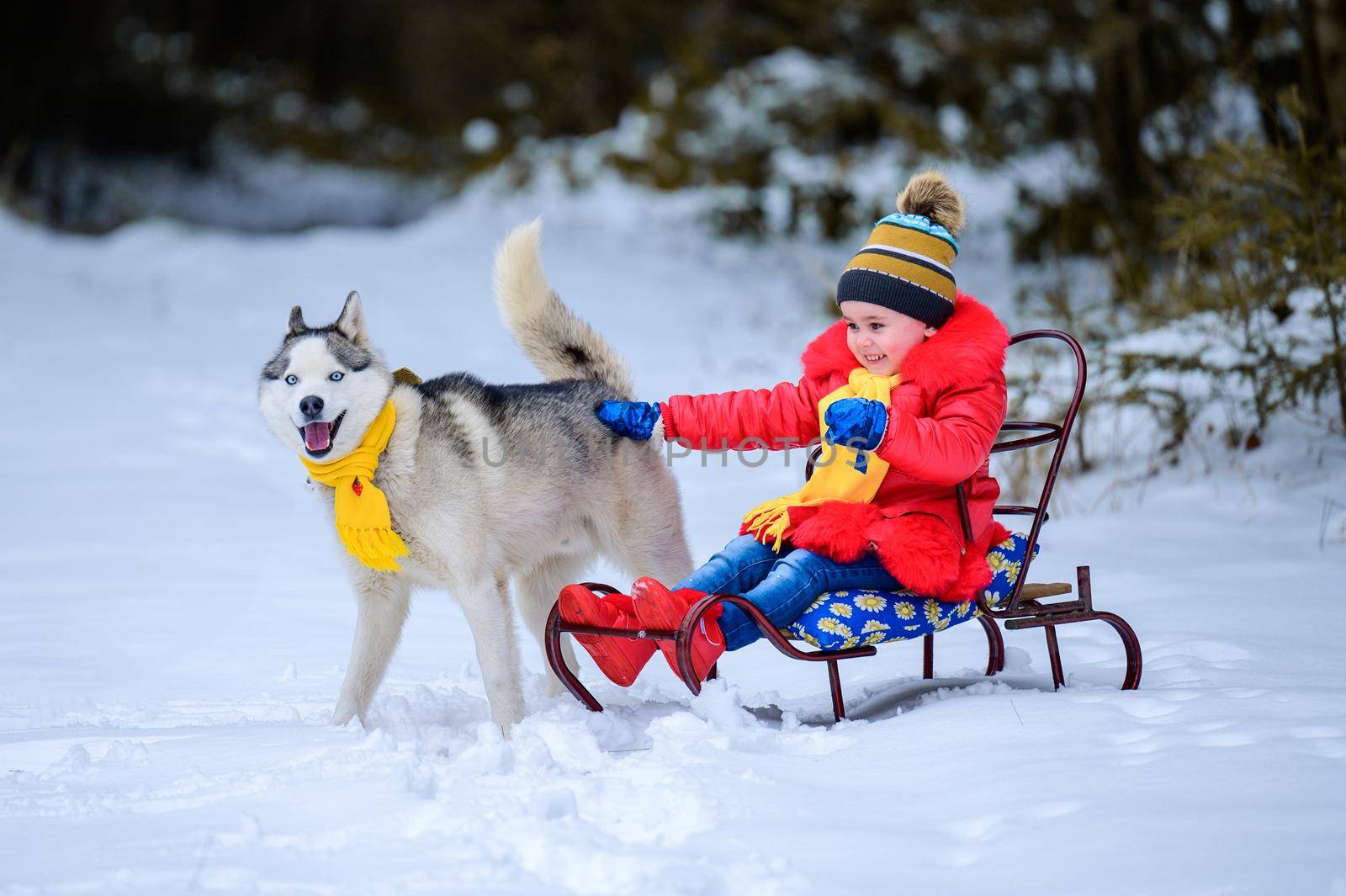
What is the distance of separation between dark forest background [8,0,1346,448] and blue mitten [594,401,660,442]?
3098 millimetres

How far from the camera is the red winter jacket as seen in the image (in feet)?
9.45

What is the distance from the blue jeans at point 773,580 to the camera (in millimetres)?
2938

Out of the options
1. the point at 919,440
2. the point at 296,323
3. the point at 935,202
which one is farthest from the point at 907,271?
the point at 296,323

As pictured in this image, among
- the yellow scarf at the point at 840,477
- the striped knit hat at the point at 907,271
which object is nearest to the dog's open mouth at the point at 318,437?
the yellow scarf at the point at 840,477

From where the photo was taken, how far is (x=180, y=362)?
9227 mm

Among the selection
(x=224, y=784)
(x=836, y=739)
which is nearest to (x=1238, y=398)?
(x=836, y=739)

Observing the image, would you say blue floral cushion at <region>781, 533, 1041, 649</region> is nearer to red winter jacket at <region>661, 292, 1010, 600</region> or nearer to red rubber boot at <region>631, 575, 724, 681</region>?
red winter jacket at <region>661, 292, 1010, 600</region>

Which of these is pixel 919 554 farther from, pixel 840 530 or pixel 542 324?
pixel 542 324

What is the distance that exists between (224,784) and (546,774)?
0.70 m

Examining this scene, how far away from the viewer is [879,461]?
3.02m

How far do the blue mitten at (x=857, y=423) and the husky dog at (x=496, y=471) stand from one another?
3.31 ft

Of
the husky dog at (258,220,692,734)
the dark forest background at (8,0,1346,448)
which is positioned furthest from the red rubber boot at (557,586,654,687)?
the dark forest background at (8,0,1346,448)

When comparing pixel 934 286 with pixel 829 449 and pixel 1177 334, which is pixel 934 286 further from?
pixel 1177 334

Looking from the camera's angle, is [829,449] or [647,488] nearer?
[829,449]
